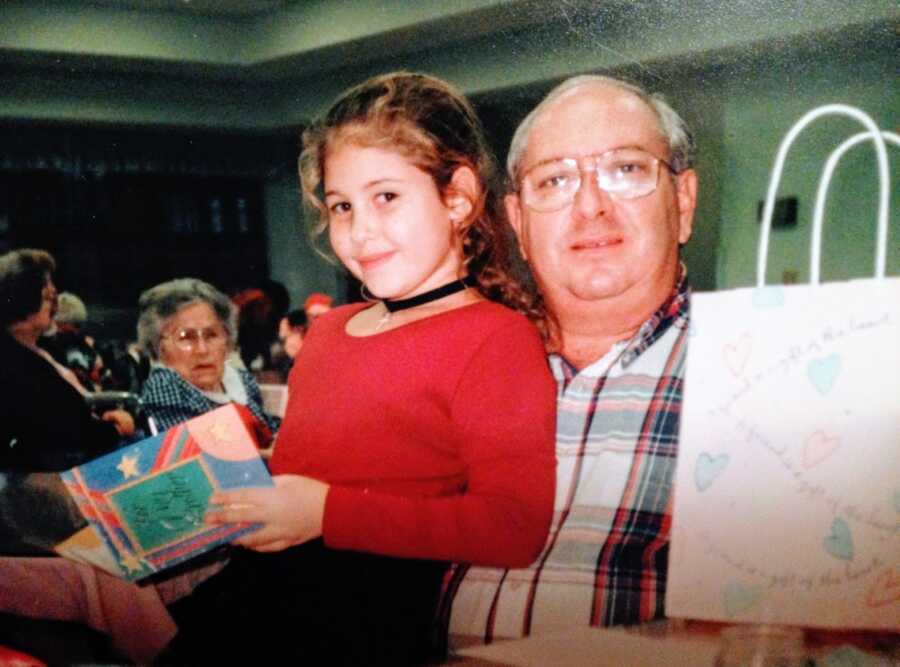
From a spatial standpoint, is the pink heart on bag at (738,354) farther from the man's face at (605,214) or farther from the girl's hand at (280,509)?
the girl's hand at (280,509)

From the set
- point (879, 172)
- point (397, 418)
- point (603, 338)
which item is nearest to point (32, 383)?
point (397, 418)

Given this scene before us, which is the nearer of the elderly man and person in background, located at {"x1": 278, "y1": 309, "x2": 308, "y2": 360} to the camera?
the elderly man

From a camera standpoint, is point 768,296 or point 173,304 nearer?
point 768,296

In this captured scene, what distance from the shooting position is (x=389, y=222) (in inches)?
39.3

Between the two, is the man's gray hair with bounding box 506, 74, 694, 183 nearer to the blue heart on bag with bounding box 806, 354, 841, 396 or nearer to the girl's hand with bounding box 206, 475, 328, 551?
the blue heart on bag with bounding box 806, 354, 841, 396

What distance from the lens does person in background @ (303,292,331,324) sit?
3.67 ft

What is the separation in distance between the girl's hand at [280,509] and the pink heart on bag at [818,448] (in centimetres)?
62

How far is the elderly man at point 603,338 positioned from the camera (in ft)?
3.25

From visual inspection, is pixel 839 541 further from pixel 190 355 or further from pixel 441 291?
pixel 190 355

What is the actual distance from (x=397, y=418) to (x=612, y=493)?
304 millimetres

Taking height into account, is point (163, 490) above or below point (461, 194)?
below

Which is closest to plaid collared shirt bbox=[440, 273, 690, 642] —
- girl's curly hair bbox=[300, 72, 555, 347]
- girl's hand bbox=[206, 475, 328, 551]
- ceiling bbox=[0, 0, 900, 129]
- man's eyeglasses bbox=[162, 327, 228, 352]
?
girl's curly hair bbox=[300, 72, 555, 347]

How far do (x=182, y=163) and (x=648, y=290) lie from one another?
2.28 ft

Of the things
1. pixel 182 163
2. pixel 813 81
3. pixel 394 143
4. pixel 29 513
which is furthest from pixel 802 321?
pixel 29 513
